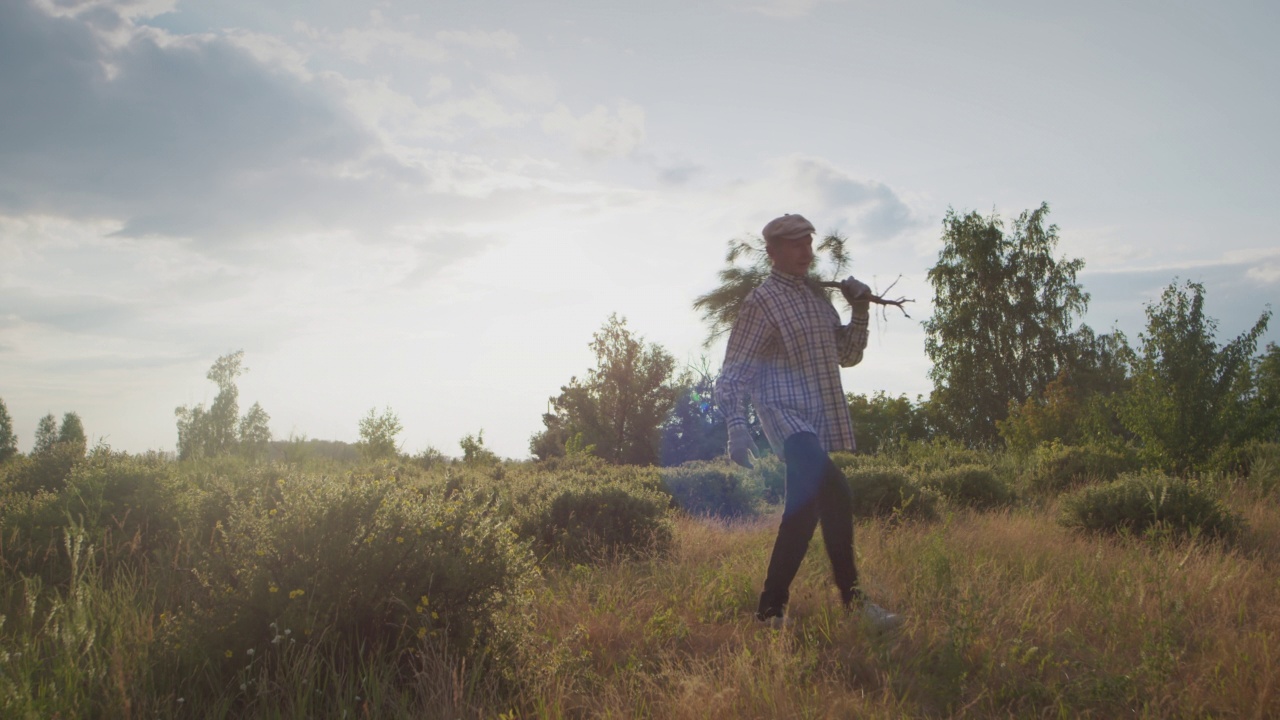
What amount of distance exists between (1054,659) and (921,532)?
295 centimetres

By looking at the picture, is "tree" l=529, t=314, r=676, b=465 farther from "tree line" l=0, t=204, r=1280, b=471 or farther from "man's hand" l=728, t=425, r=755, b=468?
"man's hand" l=728, t=425, r=755, b=468

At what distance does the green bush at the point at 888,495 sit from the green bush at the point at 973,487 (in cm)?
96

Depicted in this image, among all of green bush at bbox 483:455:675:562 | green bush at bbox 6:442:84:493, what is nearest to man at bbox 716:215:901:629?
green bush at bbox 483:455:675:562

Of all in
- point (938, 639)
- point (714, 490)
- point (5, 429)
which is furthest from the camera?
point (5, 429)

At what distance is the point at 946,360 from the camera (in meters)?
30.4

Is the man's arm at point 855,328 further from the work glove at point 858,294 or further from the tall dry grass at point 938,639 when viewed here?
the tall dry grass at point 938,639

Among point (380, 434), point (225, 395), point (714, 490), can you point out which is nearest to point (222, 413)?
point (225, 395)

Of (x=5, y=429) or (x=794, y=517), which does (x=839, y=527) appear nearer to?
A: (x=794, y=517)

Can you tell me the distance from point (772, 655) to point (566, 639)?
90 cm

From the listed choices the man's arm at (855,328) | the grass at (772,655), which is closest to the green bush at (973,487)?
the grass at (772,655)

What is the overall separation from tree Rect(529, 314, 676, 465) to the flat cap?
20.9 metres

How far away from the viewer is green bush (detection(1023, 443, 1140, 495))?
11.2 m

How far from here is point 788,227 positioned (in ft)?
13.7

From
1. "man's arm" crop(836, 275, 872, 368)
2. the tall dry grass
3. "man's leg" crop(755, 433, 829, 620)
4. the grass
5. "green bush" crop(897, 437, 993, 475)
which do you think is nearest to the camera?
the grass
